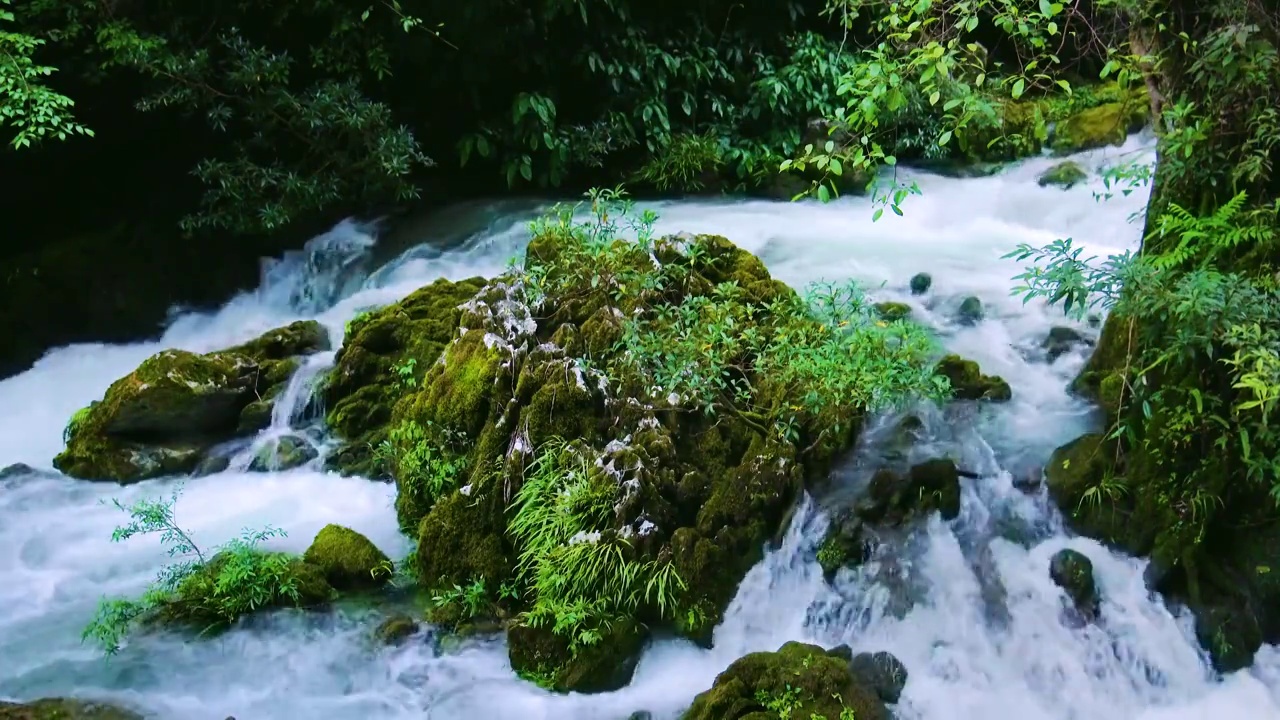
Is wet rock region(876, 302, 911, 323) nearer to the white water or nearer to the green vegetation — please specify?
the white water

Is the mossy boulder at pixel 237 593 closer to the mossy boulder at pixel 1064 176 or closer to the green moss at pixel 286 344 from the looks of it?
the green moss at pixel 286 344

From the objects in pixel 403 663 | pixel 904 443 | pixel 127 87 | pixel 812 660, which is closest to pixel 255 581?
pixel 403 663

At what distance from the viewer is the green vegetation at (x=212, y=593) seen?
4.75 metres

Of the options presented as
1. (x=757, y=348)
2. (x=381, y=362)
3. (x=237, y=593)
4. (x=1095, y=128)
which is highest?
(x=757, y=348)

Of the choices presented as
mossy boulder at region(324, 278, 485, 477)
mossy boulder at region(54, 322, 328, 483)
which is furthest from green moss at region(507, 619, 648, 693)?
mossy boulder at region(54, 322, 328, 483)

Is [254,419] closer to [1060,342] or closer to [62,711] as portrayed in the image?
[62,711]

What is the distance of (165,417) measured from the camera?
629 centimetres

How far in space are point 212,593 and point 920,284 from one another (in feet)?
16.6

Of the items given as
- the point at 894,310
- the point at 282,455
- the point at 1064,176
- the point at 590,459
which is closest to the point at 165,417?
the point at 282,455

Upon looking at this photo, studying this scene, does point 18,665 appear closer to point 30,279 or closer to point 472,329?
point 472,329

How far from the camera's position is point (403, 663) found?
452cm

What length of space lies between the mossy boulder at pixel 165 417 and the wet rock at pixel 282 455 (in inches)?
12.4

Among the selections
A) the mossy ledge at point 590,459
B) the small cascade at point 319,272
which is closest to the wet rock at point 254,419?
the mossy ledge at point 590,459

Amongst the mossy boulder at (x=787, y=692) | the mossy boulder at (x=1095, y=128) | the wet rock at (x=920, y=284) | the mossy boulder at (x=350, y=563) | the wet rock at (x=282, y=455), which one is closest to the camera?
the mossy boulder at (x=787, y=692)
